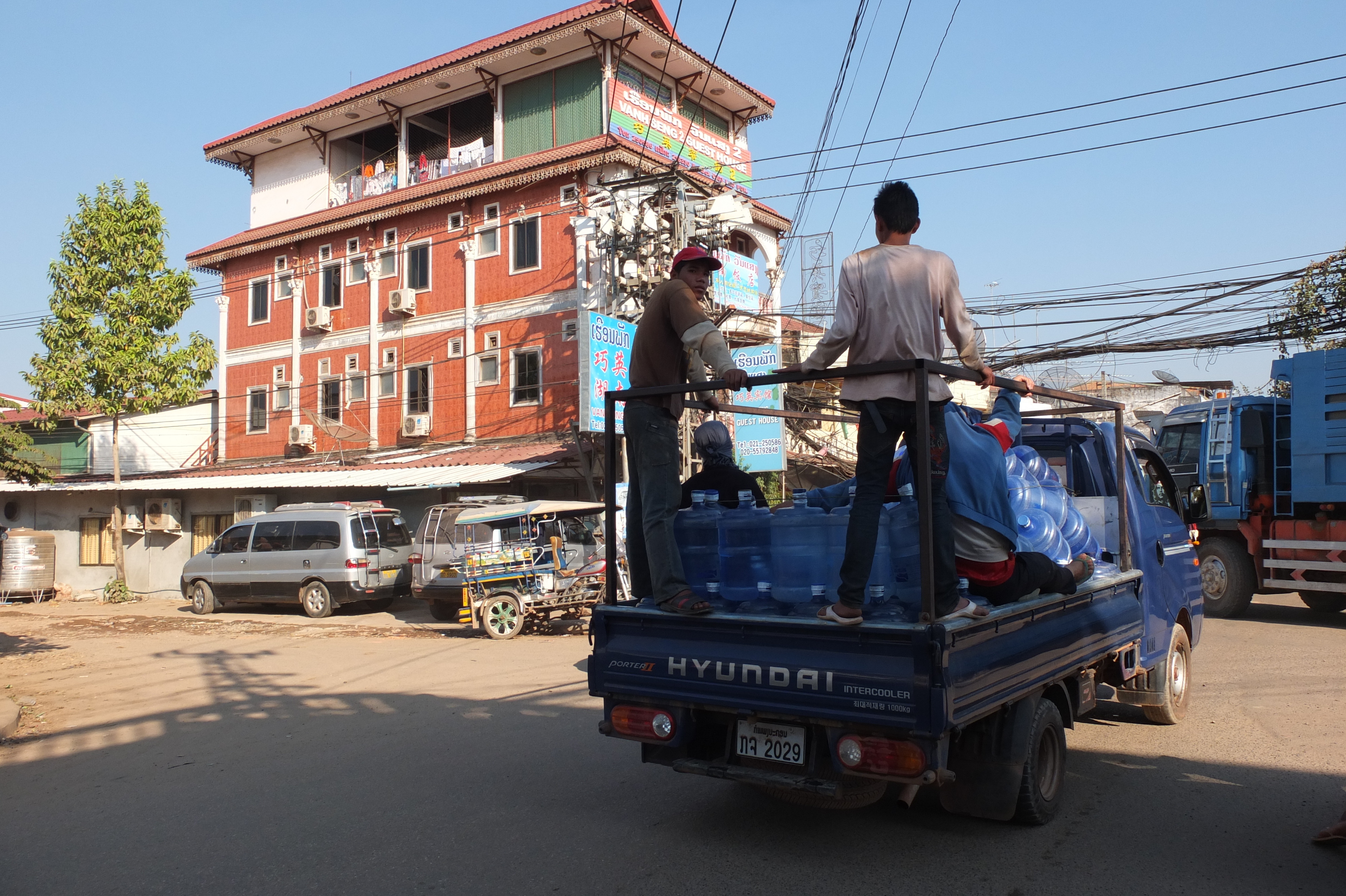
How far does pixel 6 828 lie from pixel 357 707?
3552 millimetres

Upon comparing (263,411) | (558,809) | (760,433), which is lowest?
(558,809)

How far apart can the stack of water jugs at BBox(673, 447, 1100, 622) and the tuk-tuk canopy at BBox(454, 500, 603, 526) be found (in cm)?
941

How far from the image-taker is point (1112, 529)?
636 centimetres

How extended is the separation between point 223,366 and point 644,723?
2916cm

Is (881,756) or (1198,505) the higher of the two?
(1198,505)

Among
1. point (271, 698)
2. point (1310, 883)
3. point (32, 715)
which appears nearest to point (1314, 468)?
point (1310, 883)

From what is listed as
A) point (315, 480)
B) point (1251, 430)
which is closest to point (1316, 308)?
point (1251, 430)

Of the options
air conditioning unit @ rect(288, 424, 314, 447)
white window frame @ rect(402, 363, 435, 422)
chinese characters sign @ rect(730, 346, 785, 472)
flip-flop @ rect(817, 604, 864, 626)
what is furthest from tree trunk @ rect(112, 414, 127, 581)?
flip-flop @ rect(817, 604, 864, 626)

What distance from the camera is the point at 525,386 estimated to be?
883 inches

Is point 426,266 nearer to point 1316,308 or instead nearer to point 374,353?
point 374,353

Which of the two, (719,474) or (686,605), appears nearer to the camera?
(686,605)

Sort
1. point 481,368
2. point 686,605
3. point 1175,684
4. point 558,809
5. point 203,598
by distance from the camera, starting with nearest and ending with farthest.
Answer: point 686,605 < point 558,809 < point 1175,684 < point 203,598 < point 481,368

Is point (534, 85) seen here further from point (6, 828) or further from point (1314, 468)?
point (6, 828)

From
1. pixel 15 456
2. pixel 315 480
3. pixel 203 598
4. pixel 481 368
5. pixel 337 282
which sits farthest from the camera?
pixel 337 282
